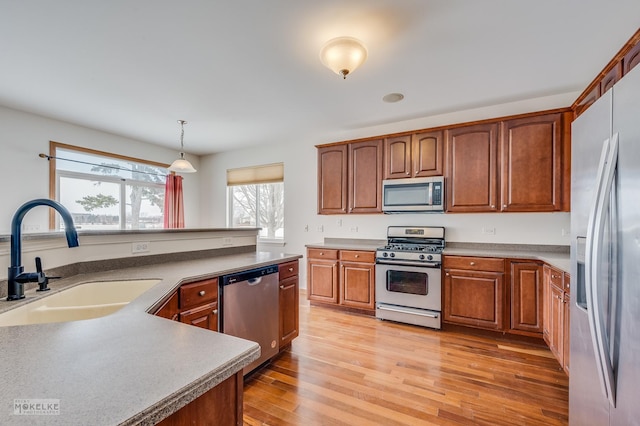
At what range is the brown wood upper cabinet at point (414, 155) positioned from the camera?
3.43 meters

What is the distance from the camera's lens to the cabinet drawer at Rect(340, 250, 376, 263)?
358 cm

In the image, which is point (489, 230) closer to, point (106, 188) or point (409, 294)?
point (409, 294)

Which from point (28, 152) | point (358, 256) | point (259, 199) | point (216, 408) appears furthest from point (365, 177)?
point (28, 152)

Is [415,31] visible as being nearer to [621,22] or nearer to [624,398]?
[621,22]

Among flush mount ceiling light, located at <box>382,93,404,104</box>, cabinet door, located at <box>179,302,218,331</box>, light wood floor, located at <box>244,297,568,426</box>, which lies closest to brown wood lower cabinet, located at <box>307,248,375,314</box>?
light wood floor, located at <box>244,297,568,426</box>

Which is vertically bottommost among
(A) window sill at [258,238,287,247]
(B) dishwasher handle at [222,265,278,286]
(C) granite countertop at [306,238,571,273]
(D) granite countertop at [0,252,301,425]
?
(A) window sill at [258,238,287,247]

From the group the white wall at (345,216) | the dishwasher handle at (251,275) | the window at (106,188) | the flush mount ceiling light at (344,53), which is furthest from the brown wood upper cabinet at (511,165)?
the window at (106,188)

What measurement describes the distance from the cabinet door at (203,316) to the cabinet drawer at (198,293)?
0.03 metres

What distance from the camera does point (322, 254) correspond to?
12.8 ft

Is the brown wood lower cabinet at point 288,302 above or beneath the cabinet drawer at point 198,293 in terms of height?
beneath

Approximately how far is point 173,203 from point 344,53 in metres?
4.37

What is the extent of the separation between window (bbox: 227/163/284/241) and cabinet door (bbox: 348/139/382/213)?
1.54 meters

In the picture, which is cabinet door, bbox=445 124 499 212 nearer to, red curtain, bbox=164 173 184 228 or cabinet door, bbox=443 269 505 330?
cabinet door, bbox=443 269 505 330

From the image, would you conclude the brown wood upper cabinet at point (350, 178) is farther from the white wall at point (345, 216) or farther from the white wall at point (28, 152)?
the white wall at point (28, 152)
